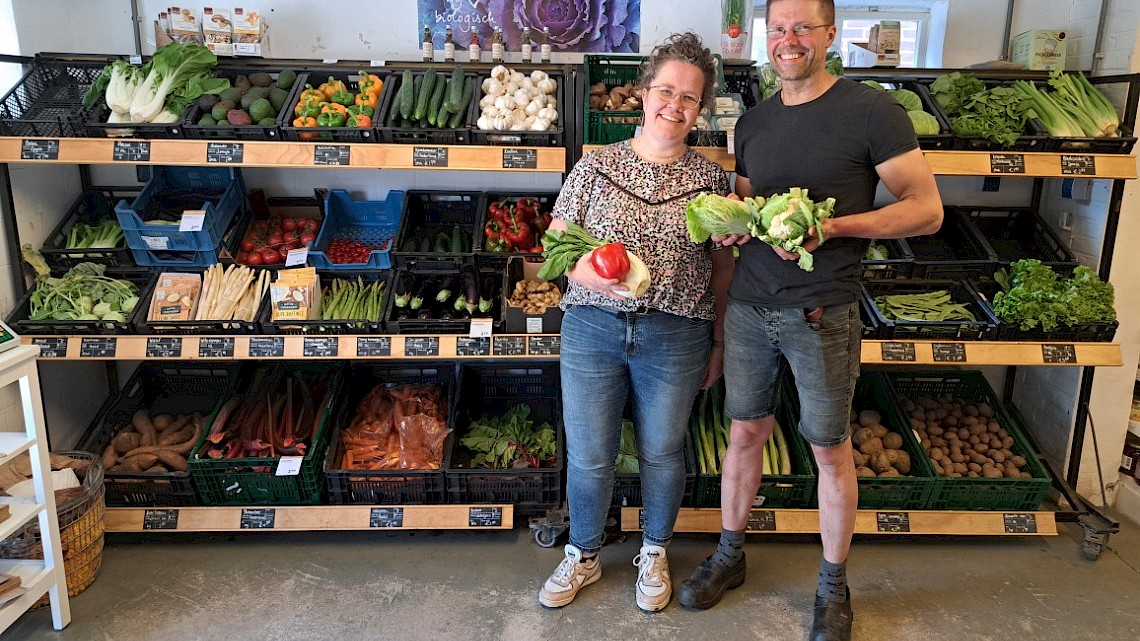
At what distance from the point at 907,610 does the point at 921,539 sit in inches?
21.9

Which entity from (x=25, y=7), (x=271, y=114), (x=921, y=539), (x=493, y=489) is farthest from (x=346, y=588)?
(x=25, y=7)

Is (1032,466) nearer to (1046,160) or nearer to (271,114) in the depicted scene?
(1046,160)

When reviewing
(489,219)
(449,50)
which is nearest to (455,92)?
(449,50)

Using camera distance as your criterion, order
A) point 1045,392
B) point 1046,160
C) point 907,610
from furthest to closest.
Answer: point 1045,392
point 1046,160
point 907,610

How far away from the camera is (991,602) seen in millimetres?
2816

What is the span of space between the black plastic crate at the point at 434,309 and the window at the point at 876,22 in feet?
6.02

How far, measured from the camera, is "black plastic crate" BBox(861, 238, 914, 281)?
3.34 metres

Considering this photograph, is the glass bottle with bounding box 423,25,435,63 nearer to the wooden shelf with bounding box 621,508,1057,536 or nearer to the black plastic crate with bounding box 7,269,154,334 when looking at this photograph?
the black plastic crate with bounding box 7,269,154,334

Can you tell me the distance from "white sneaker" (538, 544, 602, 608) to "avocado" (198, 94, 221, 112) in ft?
7.52

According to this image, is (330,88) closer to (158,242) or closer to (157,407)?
(158,242)

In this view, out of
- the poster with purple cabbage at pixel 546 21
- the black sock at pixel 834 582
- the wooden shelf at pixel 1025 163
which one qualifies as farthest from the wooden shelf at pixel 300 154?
the black sock at pixel 834 582

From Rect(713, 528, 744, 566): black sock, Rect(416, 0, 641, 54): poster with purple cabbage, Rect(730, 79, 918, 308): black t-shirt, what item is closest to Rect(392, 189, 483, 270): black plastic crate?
Rect(416, 0, 641, 54): poster with purple cabbage

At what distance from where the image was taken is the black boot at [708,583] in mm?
2725

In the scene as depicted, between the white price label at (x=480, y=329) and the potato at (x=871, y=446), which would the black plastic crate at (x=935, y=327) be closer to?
the potato at (x=871, y=446)
